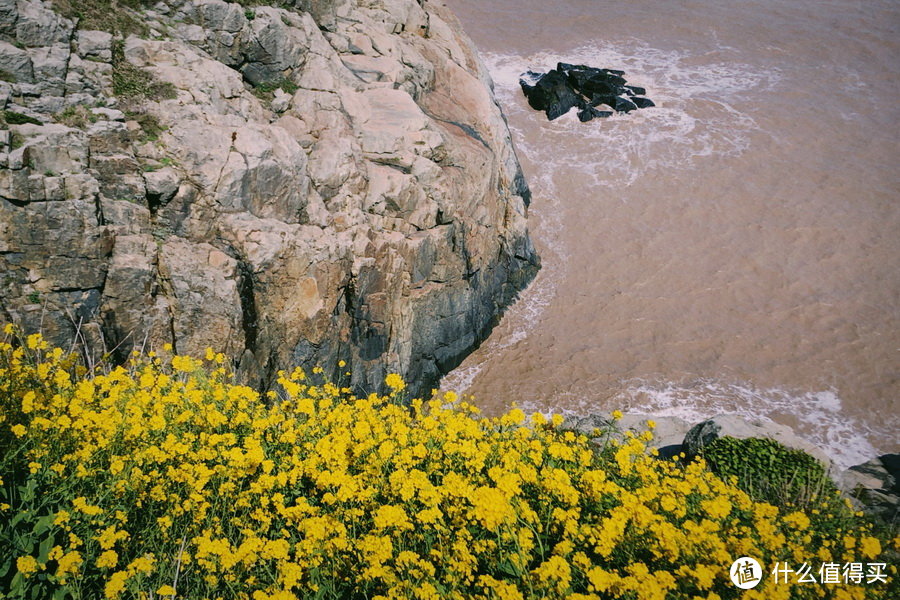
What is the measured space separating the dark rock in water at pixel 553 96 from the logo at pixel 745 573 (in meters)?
19.2

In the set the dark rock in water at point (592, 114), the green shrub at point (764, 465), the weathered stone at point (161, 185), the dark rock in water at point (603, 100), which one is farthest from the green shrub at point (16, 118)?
the dark rock in water at point (603, 100)

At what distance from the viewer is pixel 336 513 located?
3994mm

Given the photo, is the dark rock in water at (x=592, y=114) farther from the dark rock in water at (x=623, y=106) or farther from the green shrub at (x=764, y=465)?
the green shrub at (x=764, y=465)

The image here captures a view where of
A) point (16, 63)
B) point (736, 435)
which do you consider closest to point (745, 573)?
point (736, 435)

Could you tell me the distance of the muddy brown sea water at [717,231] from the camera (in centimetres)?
A: 1180

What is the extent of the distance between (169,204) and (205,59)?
11.3 feet

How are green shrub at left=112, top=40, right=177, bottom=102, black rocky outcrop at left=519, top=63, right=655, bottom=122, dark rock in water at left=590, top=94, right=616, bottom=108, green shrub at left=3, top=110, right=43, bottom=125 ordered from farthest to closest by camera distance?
dark rock in water at left=590, top=94, right=616, bottom=108 → black rocky outcrop at left=519, top=63, right=655, bottom=122 → green shrub at left=112, top=40, right=177, bottom=102 → green shrub at left=3, top=110, right=43, bottom=125

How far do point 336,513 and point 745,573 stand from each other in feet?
9.38

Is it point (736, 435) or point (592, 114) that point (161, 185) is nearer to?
point (736, 435)

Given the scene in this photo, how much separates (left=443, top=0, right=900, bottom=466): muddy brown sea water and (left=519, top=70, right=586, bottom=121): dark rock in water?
502mm

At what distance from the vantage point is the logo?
11.0 ft

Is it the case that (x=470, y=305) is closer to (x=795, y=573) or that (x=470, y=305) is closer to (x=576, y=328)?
(x=576, y=328)

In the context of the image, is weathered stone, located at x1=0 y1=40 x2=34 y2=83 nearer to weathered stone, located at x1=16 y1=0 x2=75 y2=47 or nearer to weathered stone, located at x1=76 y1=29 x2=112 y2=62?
weathered stone, located at x1=16 y1=0 x2=75 y2=47

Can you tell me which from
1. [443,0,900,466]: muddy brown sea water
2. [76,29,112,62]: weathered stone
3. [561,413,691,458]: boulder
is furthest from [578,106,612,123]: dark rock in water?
[76,29,112,62]: weathered stone
